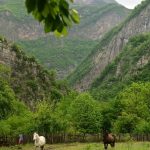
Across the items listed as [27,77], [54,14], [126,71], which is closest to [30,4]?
[54,14]

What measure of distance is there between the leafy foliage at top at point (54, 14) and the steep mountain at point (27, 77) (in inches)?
3715

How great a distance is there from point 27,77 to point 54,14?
102397 mm

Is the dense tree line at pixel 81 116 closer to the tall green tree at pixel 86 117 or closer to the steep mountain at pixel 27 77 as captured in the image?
the tall green tree at pixel 86 117

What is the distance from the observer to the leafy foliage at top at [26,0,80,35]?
14.8ft

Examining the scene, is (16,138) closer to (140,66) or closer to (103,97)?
(103,97)

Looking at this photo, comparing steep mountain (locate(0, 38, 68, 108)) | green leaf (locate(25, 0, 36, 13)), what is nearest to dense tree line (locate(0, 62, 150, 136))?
steep mountain (locate(0, 38, 68, 108))

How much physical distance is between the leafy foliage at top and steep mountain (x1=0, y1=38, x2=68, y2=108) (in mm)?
94359

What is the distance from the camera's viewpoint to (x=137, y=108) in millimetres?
68375

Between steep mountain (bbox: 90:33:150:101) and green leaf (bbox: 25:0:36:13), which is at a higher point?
steep mountain (bbox: 90:33:150:101)

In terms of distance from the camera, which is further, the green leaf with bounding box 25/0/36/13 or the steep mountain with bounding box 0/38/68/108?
the steep mountain with bounding box 0/38/68/108

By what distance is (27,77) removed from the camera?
106 metres

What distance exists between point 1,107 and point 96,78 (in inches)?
4512

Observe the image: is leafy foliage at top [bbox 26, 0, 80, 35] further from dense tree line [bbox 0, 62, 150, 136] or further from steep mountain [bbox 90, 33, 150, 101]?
steep mountain [bbox 90, 33, 150, 101]

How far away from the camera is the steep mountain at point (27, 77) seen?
10175 centimetres
